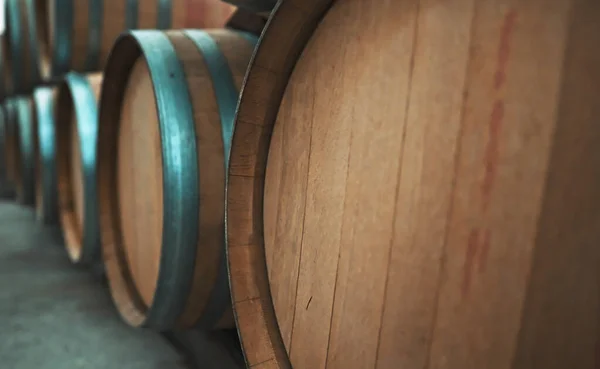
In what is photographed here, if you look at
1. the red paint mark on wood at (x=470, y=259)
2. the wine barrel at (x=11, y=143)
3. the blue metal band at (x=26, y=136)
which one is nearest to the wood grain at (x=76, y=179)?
the blue metal band at (x=26, y=136)

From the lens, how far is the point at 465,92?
0.68 m

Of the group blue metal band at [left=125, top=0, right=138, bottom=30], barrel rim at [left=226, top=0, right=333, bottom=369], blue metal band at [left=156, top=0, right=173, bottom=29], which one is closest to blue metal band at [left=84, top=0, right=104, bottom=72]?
blue metal band at [left=125, top=0, right=138, bottom=30]

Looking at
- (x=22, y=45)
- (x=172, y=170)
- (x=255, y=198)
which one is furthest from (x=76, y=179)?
(x=255, y=198)

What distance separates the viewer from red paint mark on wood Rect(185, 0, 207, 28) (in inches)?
99.1

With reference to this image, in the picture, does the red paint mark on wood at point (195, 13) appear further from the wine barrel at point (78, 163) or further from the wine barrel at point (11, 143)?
the wine barrel at point (11, 143)

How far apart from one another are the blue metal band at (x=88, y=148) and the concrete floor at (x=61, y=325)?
0.80 feet

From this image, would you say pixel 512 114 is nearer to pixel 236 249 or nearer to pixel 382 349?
pixel 382 349

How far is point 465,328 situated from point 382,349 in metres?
0.17

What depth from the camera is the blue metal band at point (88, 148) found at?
2154 millimetres

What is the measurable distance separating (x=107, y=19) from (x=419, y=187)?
2.19 metres

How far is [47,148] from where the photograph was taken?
2902mm

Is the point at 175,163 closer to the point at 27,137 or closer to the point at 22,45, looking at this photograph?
the point at 27,137

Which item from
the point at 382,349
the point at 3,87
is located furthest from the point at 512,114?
the point at 3,87

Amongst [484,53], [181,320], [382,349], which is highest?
[484,53]
